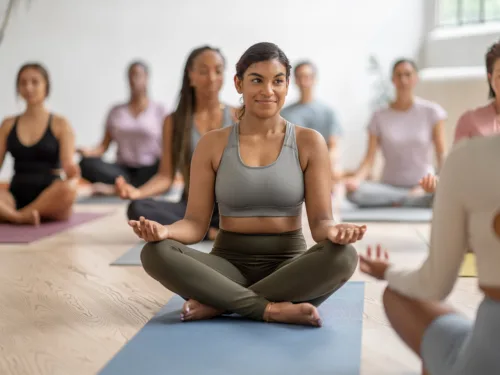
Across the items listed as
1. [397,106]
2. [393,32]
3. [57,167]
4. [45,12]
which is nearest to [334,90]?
[393,32]

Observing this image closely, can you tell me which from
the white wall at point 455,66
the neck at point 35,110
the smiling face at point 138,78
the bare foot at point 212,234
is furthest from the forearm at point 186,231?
the white wall at point 455,66

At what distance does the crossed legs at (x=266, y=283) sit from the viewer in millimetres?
2338

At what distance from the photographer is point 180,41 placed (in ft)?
25.1

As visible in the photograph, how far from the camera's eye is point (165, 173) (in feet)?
12.6

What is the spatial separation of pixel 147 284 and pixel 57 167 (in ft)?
6.43

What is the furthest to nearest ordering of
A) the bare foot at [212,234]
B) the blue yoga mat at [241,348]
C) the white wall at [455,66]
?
the white wall at [455,66] → the bare foot at [212,234] → the blue yoga mat at [241,348]

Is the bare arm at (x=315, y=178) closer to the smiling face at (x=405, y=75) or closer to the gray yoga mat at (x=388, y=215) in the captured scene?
the gray yoga mat at (x=388, y=215)

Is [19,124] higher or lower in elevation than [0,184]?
higher

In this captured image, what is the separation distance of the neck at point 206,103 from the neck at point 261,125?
1.10 m

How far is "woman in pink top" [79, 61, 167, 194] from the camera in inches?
237

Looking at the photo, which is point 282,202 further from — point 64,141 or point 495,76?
point 64,141

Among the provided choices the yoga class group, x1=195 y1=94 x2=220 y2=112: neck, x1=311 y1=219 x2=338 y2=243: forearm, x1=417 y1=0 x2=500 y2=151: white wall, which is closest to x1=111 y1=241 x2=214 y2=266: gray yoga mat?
the yoga class group

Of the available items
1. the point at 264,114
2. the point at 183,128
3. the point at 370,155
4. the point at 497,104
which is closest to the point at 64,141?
the point at 183,128

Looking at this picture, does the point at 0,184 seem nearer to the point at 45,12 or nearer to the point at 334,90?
the point at 45,12
